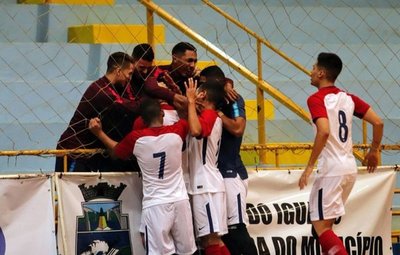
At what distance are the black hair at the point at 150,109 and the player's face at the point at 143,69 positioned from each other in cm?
75

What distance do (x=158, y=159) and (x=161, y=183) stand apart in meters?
0.18

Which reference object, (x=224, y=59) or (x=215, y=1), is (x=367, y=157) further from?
(x=215, y=1)

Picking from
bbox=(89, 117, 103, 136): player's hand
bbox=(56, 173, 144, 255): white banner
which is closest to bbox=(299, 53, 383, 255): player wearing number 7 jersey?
bbox=(56, 173, 144, 255): white banner

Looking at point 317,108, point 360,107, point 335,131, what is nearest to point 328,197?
point 335,131

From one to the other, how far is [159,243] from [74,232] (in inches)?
26.6

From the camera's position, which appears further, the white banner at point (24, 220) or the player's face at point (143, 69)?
the player's face at point (143, 69)

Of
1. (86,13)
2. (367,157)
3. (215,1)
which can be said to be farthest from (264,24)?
(367,157)

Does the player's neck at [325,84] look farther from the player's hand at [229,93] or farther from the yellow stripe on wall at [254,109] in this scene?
the yellow stripe on wall at [254,109]

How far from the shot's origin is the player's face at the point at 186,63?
29.4 ft

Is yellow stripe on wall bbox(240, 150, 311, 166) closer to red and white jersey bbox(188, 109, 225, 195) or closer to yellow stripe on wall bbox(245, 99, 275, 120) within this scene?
yellow stripe on wall bbox(245, 99, 275, 120)

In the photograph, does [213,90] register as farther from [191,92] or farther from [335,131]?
[335,131]

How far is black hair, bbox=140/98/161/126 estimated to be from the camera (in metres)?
8.41

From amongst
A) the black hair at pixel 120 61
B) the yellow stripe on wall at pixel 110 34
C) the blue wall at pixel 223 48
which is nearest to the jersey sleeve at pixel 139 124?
the black hair at pixel 120 61

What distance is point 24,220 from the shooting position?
8.49 metres
